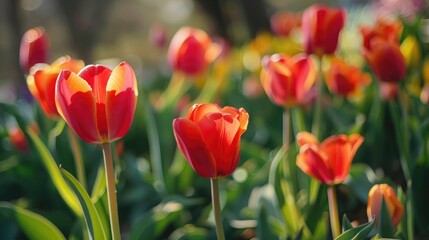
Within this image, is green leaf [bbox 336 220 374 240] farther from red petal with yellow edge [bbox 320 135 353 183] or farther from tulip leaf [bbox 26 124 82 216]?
tulip leaf [bbox 26 124 82 216]

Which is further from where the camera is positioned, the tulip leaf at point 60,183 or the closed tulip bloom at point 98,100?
the tulip leaf at point 60,183

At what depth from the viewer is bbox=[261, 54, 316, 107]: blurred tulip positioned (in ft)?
5.37

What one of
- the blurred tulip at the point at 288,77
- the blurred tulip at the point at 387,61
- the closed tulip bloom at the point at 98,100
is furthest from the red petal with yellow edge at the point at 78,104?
the blurred tulip at the point at 387,61

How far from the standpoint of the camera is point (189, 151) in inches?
43.1

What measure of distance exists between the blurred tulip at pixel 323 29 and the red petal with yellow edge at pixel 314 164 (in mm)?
507

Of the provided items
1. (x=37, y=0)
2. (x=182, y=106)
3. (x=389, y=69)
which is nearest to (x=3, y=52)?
(x=37, y=0)

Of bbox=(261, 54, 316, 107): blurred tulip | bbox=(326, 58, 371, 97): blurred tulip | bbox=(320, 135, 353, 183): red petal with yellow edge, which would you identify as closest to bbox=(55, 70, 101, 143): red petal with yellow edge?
bbox=(320, 135, 353, 183): red petal with yellow edge

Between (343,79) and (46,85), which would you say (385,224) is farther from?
(343,79)

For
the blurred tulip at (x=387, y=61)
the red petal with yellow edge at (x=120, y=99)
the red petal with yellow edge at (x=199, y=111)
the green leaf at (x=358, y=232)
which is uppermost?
the red petal with yellow edge at (x=120, y=99)

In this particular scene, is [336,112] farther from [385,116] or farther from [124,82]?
[124,82]

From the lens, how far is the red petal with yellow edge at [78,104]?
1104 mm

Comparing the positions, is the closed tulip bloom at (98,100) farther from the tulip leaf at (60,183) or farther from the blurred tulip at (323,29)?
the blurred tulip at (323,29)

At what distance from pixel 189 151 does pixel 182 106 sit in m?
1.65

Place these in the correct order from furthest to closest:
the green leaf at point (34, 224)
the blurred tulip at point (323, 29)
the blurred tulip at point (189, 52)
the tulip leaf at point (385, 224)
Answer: the blurred tulip at point (189, 52), the blurred tulip at point (323, 29), the green leaf at point (34, 224), the tulip leaf at point (385, 224)
